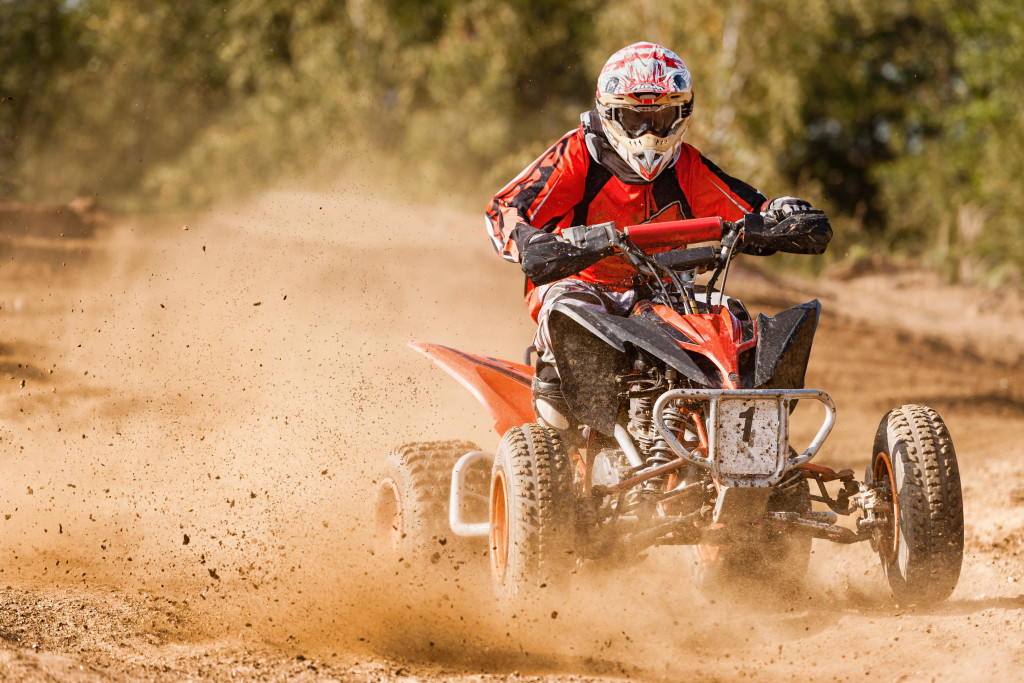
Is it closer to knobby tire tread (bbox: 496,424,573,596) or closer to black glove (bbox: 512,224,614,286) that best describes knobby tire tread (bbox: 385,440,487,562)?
knobby tire tread (bbox: 496,424,573,596)

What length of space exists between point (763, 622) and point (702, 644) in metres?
0.36

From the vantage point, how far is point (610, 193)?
4766 millimetres

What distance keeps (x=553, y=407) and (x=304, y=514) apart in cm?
171

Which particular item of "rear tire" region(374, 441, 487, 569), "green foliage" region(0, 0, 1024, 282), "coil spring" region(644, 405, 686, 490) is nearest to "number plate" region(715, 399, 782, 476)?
Result: "coil spring" region(644, 405, 686, 490)

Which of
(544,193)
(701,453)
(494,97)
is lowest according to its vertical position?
(701,453)

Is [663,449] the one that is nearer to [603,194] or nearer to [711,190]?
[603,194]

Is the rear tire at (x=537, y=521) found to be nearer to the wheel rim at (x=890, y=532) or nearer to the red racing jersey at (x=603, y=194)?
the red racing jersey at (x=603, y=194)

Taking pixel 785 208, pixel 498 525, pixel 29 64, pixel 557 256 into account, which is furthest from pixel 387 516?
pixel 29 64

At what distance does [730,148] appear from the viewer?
21922 millimetres

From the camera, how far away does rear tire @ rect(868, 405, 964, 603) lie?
150 inches

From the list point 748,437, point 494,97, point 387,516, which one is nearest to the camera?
point 748,437

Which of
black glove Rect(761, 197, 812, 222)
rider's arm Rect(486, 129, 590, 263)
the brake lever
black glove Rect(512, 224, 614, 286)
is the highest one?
rider's arm Rect(486, 129, 590, 263)

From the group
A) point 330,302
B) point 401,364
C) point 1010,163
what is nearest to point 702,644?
point 401,364

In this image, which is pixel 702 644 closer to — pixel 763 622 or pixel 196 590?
pixel 763 622
